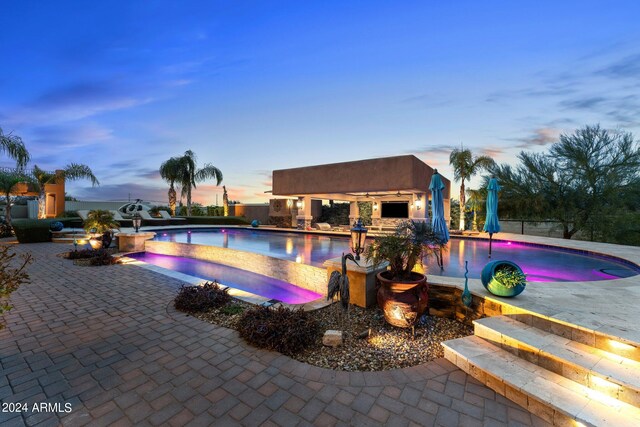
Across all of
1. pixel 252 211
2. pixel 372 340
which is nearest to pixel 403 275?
pixel 372 340

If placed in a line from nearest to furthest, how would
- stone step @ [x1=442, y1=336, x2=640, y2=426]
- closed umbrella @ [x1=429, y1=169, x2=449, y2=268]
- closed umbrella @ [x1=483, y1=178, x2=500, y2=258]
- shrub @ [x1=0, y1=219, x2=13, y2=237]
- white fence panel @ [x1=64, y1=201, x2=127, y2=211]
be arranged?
stone step @ [x1=442, y1=336, x2=640, y2=426]
closed umbrella @ [x1=429, y1=169, x2=449, y2=268]
closed umbrella @ [x1=483, y1=178, x2=500, y2=258]
shrub @ [x1=0, y1=219, x2=13, y2=237]
white fence panel @ [x1=64, y1=201, x2=127, y2=211]

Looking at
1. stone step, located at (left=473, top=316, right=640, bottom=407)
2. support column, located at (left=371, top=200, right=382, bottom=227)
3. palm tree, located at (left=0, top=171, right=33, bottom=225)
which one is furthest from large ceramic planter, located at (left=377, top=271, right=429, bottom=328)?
palm tree, located at (left=0, top=171, right=33, bottom=225)

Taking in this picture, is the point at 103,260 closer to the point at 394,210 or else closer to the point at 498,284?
the point at 498,284

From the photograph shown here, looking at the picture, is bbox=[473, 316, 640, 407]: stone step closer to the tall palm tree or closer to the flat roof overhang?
the flat roof overhang

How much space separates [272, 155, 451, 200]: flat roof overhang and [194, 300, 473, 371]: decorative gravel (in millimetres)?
10520

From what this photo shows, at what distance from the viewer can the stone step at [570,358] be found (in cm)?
229

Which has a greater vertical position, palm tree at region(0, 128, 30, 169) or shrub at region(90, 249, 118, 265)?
palm tree at region(0, 128, 30, 169)

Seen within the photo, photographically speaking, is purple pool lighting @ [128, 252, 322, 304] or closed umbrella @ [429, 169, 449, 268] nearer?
purple pool lighting @ [128, 252, 322, 304]

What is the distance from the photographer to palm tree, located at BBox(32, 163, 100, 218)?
651 inches

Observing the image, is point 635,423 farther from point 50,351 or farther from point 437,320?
point 50,351

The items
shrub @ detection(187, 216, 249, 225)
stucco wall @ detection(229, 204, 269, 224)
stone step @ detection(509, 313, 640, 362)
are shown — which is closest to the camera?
stone step @ detection(509, 313, 640, 362)

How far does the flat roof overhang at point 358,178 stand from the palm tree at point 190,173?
392 inches

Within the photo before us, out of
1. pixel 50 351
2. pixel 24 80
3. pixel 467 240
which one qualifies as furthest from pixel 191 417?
pixel 24 80

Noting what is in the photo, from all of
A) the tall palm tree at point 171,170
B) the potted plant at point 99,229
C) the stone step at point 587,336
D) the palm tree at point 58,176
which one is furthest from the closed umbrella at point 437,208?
the tall palm tree at point 171,170
